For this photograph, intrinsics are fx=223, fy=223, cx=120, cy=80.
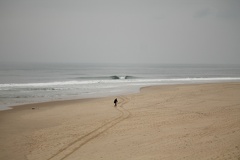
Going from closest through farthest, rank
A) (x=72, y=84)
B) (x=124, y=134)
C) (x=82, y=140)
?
(x=82, y=140)
(x=124, y=134)
(x=72, y=84)

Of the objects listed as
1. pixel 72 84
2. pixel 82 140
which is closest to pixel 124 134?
pixel 82 140

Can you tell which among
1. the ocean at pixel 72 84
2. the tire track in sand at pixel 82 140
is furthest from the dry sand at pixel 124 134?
the ocean at pixel 72 84

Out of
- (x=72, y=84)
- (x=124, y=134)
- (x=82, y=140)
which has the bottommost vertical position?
(x=82, y=140)

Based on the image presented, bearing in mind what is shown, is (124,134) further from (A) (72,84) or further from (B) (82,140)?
(A) (72,84)

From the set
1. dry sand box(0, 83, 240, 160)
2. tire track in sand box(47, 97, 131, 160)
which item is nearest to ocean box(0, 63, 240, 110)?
dry sand box(0, 83, 240, 160)

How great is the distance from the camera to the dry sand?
11.4m

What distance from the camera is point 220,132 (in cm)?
1370

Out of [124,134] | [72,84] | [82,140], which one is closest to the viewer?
[82,140]

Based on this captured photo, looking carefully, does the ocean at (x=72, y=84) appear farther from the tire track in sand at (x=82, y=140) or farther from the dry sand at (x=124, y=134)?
the tire track in sand at (x=82, y=140)

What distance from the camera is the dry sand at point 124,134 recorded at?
37.3ft

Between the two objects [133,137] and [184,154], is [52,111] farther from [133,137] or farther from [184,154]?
[184,154]

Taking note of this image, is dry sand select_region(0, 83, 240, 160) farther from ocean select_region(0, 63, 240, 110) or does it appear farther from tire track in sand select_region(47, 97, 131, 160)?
ocean select_region(0, 63, 240, 110)

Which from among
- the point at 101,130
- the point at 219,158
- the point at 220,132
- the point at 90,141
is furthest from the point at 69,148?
the point at 220,132

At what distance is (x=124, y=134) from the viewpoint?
47.8 feet
